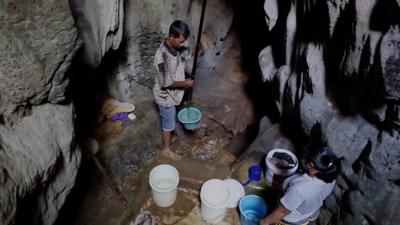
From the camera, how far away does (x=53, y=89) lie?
302 cm

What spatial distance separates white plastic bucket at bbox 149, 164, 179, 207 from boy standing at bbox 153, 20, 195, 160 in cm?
78

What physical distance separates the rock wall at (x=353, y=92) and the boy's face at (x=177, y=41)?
1.40 m

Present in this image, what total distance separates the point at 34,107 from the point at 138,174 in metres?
2.28

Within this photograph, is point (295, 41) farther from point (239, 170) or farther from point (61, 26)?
point (61, 26)

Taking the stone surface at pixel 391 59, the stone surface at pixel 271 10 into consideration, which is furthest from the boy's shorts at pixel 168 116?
the stone surface at pixel 391 59

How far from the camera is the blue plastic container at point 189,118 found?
5.15m

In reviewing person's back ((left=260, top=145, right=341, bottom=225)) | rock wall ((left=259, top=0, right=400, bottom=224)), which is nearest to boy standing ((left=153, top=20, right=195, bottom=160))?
rock wall ((left=259, top=0, right=400, bottom=224))

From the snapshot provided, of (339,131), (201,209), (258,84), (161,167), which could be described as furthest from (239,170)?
(258,84)

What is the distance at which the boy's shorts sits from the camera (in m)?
4.98

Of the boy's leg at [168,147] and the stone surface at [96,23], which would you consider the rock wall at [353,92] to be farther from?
the stone surface at [96,23]

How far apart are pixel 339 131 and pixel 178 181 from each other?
6.85 feet

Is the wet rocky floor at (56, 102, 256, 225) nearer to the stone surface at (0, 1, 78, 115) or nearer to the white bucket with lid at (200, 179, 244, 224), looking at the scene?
the white bucket with lid at (200, 179, 244, 224)

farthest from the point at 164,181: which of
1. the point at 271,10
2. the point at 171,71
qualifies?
the point at 271,10

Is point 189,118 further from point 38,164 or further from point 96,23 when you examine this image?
point 38,164
